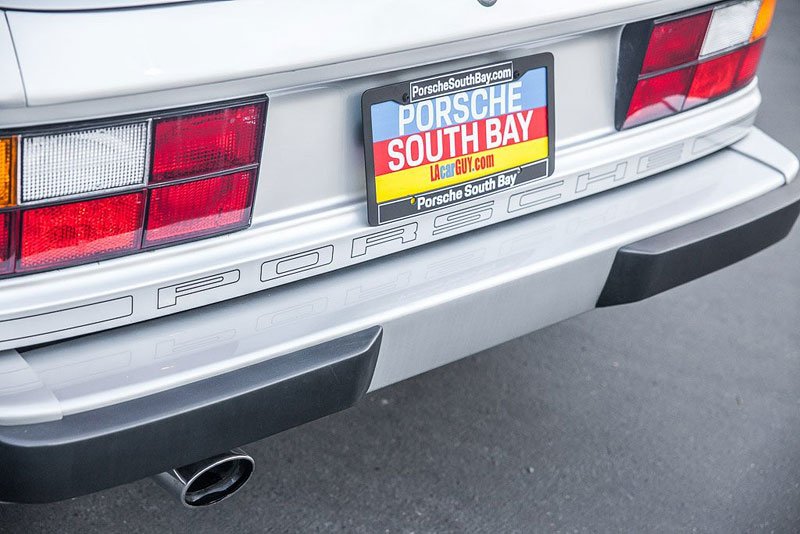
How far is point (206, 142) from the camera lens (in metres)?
1.47

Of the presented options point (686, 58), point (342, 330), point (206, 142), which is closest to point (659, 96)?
point (686, 58)

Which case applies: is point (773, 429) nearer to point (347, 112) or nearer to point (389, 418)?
point (389, 418)

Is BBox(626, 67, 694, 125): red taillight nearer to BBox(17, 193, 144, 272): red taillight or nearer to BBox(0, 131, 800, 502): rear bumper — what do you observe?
BBox(0, 131, 800, 502): rear bumper

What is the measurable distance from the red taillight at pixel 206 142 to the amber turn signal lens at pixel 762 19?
128cm

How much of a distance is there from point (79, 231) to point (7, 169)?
150mm

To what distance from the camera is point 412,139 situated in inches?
66.2

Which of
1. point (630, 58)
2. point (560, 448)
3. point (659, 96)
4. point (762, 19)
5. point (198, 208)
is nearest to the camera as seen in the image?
point (198, 208)

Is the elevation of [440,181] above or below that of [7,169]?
below

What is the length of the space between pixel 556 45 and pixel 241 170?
69cm

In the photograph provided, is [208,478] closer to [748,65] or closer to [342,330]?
[342,330]

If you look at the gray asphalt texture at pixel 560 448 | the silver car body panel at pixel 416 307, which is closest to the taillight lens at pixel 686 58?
the silver car body panel at pixel 416 307

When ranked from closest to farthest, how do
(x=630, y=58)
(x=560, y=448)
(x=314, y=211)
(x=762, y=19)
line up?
(x=314, y=211)
(x=630, y=58)
(x=762, y=19)
(x=560, y=448)

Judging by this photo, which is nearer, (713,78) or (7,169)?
(7,169)

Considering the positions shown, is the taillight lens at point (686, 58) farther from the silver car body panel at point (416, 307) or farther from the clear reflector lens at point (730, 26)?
the silver car body panel at point (416, 307)
